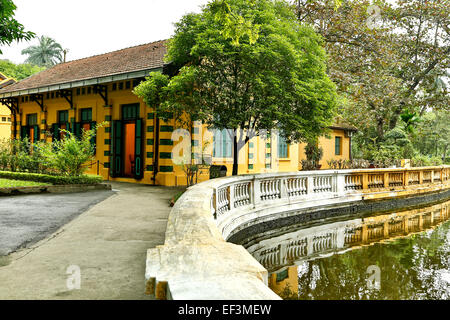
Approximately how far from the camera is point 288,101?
32.3 ft

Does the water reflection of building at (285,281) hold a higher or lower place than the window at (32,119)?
lower

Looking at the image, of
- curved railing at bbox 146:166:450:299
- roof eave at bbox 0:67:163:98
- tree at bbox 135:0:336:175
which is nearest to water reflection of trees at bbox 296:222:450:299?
curved railing at bbox 146:166:450:299

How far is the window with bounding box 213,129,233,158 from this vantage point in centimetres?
1481

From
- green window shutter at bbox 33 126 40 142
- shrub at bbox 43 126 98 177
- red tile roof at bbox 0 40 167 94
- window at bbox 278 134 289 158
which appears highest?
red tile roof at bbox 0 40 167 94

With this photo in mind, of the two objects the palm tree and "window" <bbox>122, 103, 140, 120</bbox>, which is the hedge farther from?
the palm tree

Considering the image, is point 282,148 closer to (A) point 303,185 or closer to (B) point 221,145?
(B) point 221,145

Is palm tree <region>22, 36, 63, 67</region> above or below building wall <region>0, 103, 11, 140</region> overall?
above

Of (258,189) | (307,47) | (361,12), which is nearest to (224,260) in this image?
(258,189)

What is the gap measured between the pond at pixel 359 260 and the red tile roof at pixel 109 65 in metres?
7.56

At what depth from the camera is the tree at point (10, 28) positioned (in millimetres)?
9143

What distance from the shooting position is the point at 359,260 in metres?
6.96

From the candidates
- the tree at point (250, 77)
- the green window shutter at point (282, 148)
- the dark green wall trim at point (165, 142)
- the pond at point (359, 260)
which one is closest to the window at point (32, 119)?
the dark green wall trim at point (165, 142)

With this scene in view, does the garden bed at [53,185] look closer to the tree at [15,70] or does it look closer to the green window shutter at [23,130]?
the green window shutter at [23,130]
